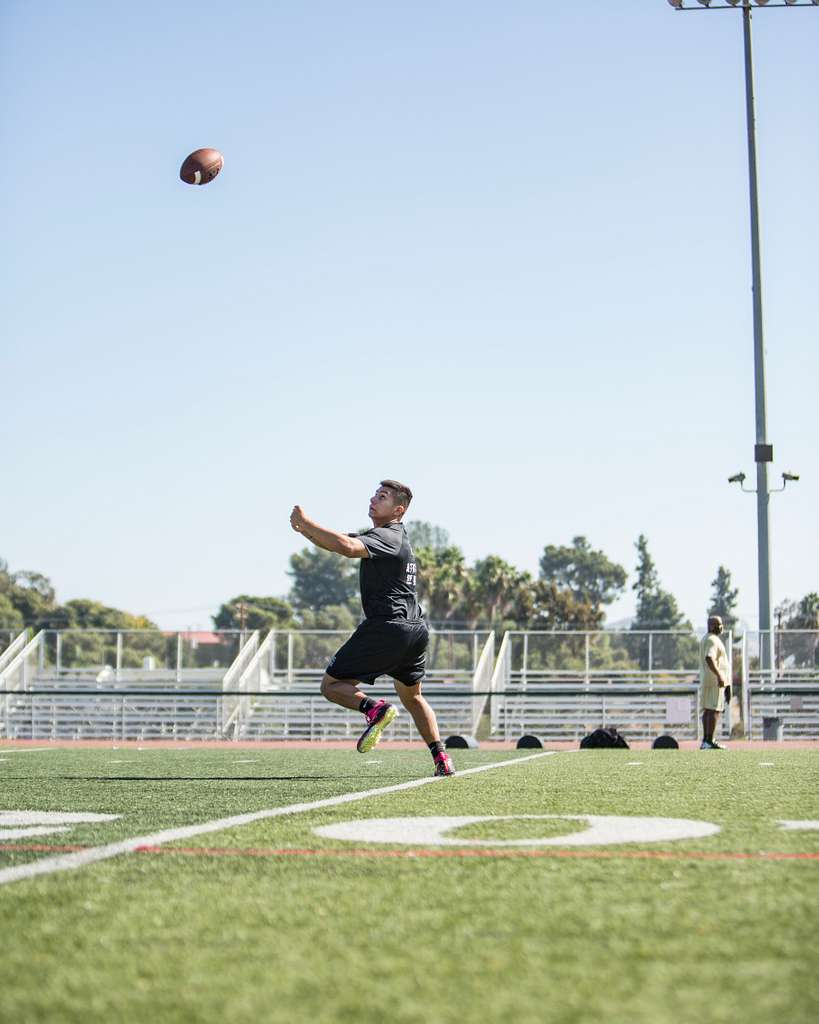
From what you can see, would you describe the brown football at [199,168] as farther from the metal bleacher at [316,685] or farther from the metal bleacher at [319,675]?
the metal bleacher at [316,685]

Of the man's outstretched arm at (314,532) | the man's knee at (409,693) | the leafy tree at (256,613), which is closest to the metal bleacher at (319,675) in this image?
the man's knee at (409,693)

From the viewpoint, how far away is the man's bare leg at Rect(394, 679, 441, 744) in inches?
345

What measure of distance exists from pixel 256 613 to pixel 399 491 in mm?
108081

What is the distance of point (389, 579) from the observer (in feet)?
27.9

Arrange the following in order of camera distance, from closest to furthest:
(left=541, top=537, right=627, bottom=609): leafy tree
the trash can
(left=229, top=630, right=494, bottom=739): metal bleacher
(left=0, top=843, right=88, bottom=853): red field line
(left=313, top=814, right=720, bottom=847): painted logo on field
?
(left=0, top=843, right=88, bottom=853): red field line < (left=313, top=814, right=720, bottom=847): painted logo on field < the trash can < (left=229, top=630, right=494, bottom=739): metal bleacher < (left=541, top=537, right=627, bottom=609): leafy tree

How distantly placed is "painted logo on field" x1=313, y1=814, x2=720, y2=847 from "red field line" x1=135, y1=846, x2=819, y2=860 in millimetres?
221

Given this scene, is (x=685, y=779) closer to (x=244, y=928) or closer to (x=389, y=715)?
(x=389, y=715)

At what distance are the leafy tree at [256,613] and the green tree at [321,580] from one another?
45.2 m

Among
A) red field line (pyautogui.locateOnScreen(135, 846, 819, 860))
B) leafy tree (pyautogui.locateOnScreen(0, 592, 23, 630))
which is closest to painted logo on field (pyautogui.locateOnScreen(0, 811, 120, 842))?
red field line (pyautogui.locateOnScreen(135, 846, 819, 860))

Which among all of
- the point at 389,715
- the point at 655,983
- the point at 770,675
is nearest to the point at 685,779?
the point at 389,715

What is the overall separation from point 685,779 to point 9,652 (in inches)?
876

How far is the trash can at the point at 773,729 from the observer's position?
22859mm

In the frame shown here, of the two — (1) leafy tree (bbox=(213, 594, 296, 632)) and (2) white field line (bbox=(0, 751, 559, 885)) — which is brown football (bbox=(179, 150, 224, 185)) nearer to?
(2) white field line (bbox=(0, 751, 559, 885))

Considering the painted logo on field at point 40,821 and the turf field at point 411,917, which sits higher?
the turf field at point 411,917
